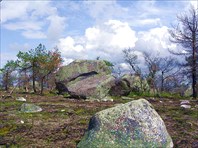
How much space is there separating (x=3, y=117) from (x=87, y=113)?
3.87 metres

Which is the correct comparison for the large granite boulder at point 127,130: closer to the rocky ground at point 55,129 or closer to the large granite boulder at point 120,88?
the rocky ground at point 55,129

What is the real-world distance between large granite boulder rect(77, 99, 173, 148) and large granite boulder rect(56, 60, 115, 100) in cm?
1858

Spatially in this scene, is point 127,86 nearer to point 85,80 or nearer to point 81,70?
point 81,70

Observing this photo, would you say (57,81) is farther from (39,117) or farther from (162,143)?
(162,143)

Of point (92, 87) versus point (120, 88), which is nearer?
point (92, 87)

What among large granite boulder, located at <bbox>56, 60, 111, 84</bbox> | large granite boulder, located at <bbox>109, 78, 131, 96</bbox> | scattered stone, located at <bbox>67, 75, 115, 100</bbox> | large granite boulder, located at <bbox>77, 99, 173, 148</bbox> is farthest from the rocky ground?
large granite boulder, located at <bbox>56, 60, 111, 84</bbox>

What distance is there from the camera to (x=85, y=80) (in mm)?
31500

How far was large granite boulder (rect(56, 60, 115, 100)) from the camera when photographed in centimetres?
2908

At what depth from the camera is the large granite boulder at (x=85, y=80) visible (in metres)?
29.1

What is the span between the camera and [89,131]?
10.1 m

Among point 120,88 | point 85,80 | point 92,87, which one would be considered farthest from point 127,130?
point 120,88

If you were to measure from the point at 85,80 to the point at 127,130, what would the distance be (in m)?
21.9

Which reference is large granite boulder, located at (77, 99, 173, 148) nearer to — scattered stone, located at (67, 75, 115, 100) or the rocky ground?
the rocky ground

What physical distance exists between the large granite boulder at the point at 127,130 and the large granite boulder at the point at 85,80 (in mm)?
18575
